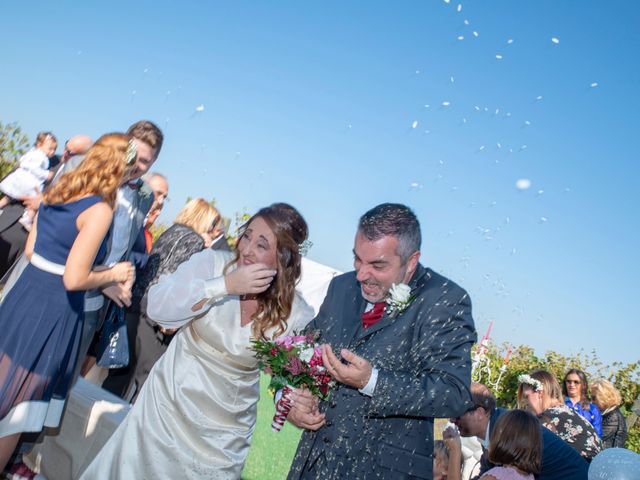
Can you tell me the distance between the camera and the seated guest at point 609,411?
829 cm

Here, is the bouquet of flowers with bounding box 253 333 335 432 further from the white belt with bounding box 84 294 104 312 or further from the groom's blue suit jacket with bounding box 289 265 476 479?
the white belt with bounding box 84 294 104 312

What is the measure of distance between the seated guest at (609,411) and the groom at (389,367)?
663cm

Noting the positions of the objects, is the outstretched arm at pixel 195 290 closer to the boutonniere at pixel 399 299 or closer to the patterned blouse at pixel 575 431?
the boutonniere at pixel 399 299

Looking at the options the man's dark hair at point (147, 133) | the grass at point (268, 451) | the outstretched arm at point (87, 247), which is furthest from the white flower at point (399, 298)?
the grass at point (268, 451)

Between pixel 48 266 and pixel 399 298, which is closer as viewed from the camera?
pixel 399 298

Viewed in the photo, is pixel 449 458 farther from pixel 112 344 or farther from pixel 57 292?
pixel 57 292

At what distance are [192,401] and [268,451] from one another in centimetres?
515

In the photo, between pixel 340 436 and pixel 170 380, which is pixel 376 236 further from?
pixel 170 380

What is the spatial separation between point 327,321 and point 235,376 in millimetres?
663

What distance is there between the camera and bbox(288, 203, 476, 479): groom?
2535 millimetres

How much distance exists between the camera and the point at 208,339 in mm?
3348

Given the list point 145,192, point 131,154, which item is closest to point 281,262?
point 131,154

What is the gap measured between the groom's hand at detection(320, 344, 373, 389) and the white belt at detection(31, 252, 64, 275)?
6.37ft

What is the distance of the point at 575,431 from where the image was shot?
5.86 metres
